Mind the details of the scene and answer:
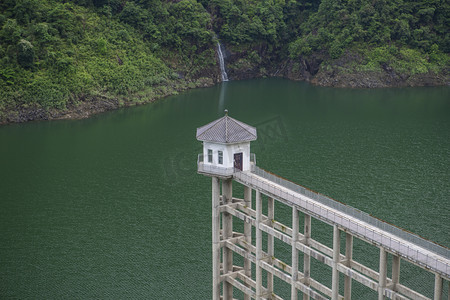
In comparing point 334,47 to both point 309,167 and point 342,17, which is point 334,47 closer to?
point 342,17

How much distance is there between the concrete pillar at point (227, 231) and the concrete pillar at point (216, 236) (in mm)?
511

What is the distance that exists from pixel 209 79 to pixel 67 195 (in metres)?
58.0

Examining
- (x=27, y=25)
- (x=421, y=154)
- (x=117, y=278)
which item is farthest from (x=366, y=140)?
(x=27, y=25)

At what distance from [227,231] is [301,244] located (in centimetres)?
720

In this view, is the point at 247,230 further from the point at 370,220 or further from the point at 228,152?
the point at 370,220

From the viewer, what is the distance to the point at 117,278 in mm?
49531

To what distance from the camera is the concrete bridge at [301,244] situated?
112ft

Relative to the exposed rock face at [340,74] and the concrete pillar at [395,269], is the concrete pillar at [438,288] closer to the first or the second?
the concrete pillar at [395,269]

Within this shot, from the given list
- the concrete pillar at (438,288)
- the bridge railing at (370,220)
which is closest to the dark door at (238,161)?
the bridge railing at (370,220)

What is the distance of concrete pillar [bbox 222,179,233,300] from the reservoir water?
1.81 m

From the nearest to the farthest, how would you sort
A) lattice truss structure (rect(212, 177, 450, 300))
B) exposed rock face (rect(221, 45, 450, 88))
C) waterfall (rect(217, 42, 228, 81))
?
lattice truss structure (rect(212, 177, 450, 300)), exposed rock face (rect(221, 45, 450, 88)), waterfall (rect(217, 42, 228, 81))

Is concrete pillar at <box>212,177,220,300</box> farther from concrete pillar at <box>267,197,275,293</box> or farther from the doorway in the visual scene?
concrete pillar at <box>267,197,275,293</box>

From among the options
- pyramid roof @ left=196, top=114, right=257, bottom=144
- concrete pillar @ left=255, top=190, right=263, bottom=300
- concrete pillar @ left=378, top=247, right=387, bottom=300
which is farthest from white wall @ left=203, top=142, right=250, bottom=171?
concrete pillar @ left=378, top=247, right=387, bottom=300

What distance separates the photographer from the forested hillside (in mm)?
96375
